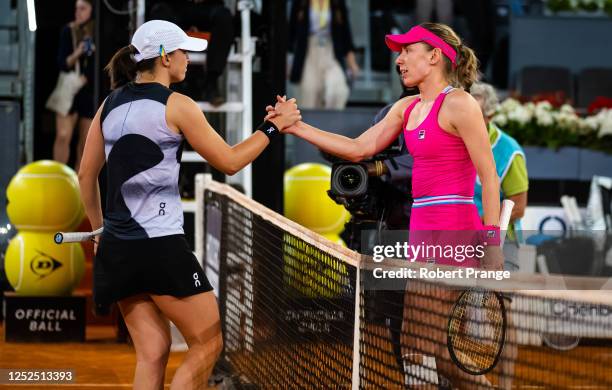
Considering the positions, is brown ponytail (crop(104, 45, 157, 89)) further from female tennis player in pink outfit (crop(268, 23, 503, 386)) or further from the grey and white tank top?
female tennis player in pink outfit (crop(268, 23, 503, 386))

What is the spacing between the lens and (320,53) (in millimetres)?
11695

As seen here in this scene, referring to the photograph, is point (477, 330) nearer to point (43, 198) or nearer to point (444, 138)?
point (444, 138)

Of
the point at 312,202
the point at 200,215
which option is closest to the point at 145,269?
the point at 200,215

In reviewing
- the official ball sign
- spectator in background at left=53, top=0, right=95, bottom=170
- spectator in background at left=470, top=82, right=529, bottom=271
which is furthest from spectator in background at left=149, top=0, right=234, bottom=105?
spectator in background at left=53, top=0, right=95, bottom=170

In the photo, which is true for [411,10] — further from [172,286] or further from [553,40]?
[172,286]

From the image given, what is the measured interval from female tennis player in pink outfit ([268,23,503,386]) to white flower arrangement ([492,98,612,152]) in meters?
5.77

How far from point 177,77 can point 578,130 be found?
7062mm

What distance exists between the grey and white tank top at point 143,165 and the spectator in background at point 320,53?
764 centimetres

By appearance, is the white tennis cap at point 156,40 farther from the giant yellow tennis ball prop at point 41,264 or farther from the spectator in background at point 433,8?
the spectator in background at point 433,8

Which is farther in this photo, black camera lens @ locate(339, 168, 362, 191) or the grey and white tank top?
black camera lens @ locate(339, 168, 362, 191)

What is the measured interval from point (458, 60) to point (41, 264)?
460cm

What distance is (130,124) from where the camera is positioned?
4004 mm

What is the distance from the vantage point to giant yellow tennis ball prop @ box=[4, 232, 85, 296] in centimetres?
816

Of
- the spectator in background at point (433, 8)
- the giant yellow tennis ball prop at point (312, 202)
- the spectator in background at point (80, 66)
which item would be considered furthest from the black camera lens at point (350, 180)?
→ the spectator in background at point (433, 8)
